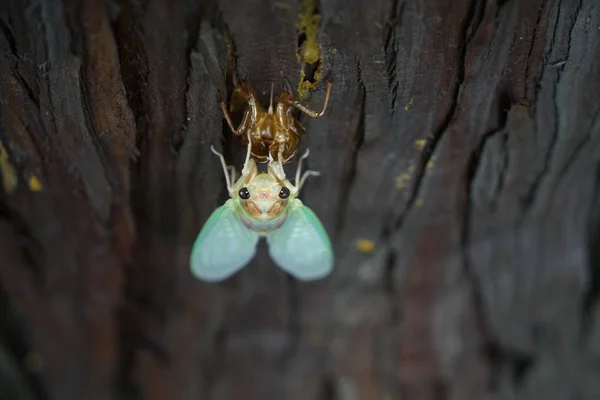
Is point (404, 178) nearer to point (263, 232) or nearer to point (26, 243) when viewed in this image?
point (263, 232)

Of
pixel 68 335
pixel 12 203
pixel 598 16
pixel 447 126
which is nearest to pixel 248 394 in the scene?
pixel 68 335

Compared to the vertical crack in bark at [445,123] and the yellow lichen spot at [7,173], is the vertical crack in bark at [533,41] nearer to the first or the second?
the vertical crack in bark at [445,123]

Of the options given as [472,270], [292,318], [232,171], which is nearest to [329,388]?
[292,318]

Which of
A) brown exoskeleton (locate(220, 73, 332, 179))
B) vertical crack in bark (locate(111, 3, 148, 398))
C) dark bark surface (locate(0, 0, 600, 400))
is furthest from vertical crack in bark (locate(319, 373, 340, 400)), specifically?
brown exoskeleton (locate(220, 73, 332, 179))

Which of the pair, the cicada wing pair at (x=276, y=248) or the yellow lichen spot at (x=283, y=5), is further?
the cicada wing pair at (x=276, y=248)

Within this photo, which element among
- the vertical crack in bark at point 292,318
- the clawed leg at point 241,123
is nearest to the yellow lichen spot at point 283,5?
the clawed leg at point 241,123

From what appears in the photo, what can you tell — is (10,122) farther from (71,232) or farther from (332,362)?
(332,362)
